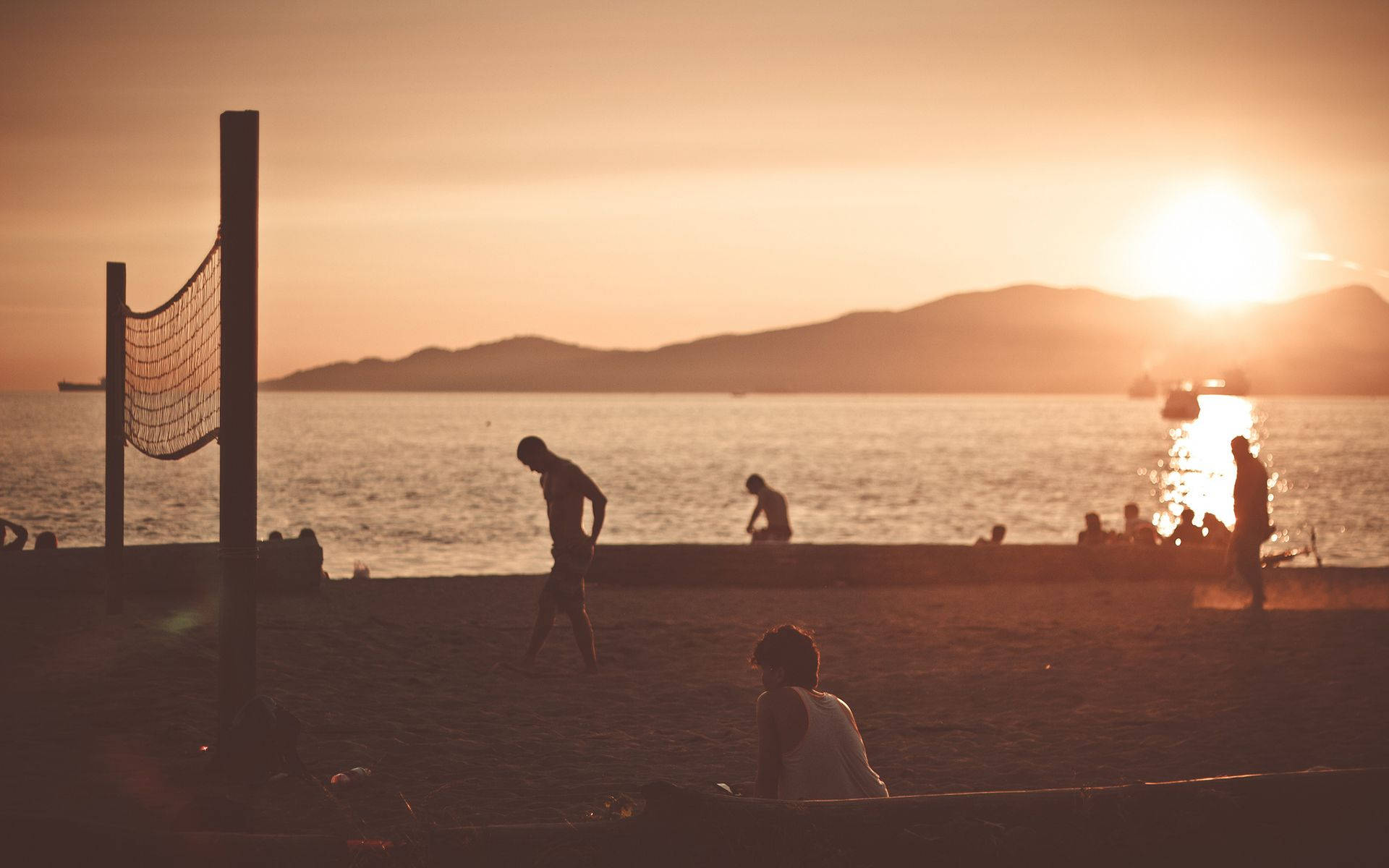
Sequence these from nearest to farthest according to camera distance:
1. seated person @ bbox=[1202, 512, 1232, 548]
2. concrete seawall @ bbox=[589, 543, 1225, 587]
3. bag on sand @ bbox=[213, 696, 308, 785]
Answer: bag on sand @ bbox=[213, 696, 308, 785]
concrete seawall @ bbox=[589, 543, 1225, 587]
seated person @ bbox=[1202, 512, 1232, 548]

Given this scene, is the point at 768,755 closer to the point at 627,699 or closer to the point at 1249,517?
the point at 627,699

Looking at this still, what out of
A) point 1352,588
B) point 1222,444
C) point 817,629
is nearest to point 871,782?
point 817,629

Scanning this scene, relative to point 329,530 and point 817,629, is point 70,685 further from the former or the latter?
point 329,530

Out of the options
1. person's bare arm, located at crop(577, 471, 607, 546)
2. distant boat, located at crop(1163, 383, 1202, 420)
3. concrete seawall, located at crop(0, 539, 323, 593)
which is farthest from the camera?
distant boat, located at crop(1163, 383, 1202, 420)

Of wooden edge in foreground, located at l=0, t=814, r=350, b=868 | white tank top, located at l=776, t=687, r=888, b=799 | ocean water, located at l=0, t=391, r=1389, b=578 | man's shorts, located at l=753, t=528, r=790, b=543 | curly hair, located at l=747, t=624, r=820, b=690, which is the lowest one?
ocean water, located at l=0, t=391, r=1389, b=578

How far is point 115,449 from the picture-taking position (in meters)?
11.0

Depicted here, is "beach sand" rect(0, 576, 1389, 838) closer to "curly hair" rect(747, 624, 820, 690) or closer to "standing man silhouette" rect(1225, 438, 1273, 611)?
"standing man silhouette" rect(1225, 438, 1273, 611)

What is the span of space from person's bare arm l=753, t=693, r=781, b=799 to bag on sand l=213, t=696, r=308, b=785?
110 inches

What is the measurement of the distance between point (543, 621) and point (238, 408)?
352 centimetres

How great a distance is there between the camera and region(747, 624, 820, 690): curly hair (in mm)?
4922

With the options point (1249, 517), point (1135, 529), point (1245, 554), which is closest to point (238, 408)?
point (1249, 517)

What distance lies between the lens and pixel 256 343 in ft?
23.7

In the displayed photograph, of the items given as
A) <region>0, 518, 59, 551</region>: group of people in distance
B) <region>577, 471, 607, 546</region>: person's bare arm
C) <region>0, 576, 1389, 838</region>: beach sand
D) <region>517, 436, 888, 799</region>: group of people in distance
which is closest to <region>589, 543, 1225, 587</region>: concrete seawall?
<region>0, 576, 1389, 838</region>: beach sand

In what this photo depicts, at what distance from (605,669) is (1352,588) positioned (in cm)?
1025
